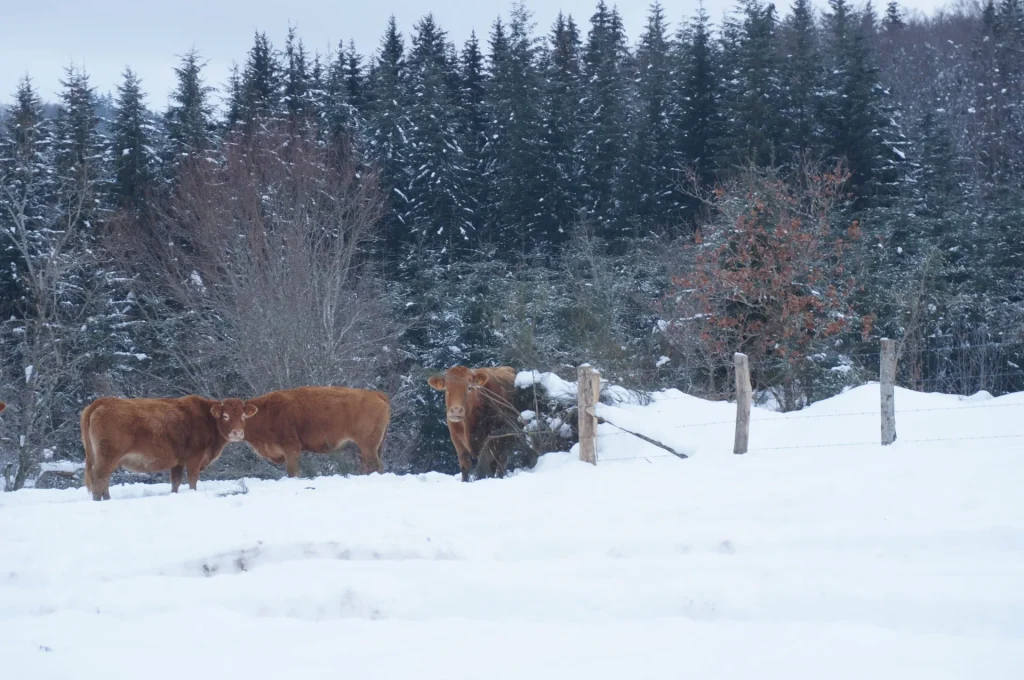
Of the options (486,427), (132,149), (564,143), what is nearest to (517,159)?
(564,143)

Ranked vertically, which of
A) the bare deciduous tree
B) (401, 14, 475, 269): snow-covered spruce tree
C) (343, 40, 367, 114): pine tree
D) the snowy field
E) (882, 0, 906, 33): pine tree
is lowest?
the snowy field

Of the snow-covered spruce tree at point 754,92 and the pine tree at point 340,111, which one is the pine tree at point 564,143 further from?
the pine tree at point 340,111

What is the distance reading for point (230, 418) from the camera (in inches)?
421

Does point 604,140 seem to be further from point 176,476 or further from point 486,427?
point 176,476

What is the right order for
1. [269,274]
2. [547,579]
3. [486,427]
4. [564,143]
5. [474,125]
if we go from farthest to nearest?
[474,125], [564,143], [269,274], [486,427], [547,579]

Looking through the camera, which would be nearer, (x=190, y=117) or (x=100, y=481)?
(x=100, y=481)

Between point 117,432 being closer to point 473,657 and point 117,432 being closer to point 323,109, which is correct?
point 473,657

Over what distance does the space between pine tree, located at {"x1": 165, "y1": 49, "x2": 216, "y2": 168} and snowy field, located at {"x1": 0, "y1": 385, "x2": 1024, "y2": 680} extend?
2515 cm

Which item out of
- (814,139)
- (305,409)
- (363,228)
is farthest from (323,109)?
(305,409)

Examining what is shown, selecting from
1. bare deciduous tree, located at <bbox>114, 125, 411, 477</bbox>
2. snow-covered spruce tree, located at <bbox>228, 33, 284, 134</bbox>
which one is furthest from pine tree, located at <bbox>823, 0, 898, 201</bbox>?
snow-covered spruce tree, located at <bbox>228, 33, 284, 134</bbox>

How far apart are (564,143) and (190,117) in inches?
562

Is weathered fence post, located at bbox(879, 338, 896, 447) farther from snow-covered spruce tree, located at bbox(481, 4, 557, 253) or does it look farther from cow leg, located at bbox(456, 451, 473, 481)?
snow-covered spruce tree, located at bbox(481, 4, 557, 253)

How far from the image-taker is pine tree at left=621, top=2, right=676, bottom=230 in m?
35.5

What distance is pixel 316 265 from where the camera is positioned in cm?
2570
